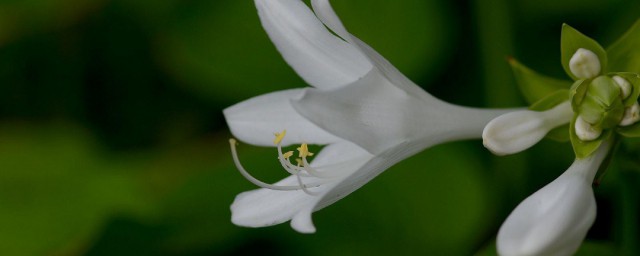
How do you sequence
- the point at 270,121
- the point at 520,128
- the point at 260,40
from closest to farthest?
the point at 520,128, the point at 270,121, the point at 260,40

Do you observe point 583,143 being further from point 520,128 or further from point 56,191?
point 56,191

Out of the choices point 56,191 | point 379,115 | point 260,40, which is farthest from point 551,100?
point 56,191

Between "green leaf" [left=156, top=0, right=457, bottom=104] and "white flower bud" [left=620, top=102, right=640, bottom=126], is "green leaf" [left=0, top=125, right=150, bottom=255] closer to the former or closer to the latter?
"green leaf" [left=156, top=0, right=457, bottom=104]

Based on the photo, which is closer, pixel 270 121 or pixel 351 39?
pixel 351 39

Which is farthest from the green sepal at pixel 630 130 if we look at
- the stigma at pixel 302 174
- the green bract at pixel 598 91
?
the stigma at pixel 302 174

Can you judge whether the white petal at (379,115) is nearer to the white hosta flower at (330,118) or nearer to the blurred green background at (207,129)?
the white hosta flower at (330,118)

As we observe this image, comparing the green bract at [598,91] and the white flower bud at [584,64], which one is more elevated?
the white flower bud at [584,64]

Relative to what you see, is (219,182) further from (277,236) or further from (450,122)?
(450,122)

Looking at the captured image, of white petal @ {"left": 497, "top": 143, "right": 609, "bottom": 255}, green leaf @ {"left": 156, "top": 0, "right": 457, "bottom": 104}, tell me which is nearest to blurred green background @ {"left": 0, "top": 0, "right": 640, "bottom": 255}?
green leaf @ {"left": 156, "top": 0, "right": 457, "bottom": 104}
